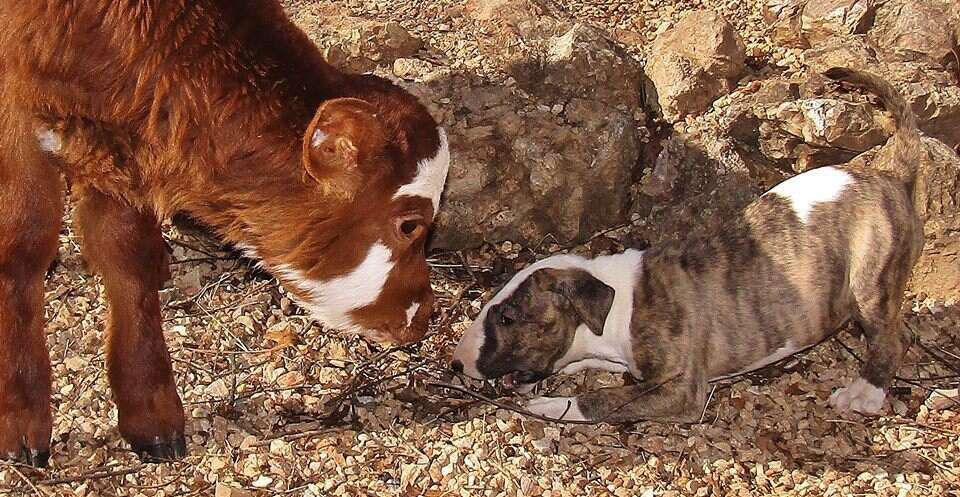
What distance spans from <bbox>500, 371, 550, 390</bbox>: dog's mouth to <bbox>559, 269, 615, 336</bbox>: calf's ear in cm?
37

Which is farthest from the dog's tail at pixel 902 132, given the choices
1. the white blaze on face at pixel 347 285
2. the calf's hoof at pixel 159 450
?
the calf's hoof at pixel 159 450

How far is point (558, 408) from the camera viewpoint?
4.88 meters

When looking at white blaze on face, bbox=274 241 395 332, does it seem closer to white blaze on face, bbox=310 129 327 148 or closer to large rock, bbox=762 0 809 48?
white blaze on face, bbox=310 129 327 148

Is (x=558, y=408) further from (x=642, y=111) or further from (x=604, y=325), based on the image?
(x=642, y=111)

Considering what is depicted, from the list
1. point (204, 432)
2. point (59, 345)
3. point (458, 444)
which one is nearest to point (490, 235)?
point (458, 444)

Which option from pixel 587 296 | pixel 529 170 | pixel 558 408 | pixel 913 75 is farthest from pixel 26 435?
pixel 913 75

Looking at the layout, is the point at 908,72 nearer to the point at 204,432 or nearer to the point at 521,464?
the point at 521,464

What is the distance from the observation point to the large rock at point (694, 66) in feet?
19.5

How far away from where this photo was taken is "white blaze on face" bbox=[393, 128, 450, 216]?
3.95 m

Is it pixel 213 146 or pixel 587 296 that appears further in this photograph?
pixel 587 296

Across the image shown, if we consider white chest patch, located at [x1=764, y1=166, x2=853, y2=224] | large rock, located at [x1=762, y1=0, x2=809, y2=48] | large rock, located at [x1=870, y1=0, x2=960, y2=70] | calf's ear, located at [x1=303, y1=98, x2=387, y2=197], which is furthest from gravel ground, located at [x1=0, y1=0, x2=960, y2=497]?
large rock, located at [x1=762, y1=0, x2=809, y2=48]

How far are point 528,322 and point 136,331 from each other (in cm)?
160

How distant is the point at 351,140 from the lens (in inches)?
144

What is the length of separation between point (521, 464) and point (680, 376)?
2.59 feet
